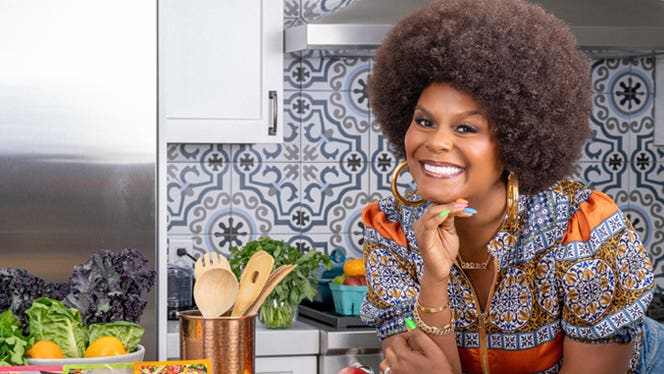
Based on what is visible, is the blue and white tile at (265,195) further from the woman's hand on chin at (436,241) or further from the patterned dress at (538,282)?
the woman's hand on chin at (436,241)

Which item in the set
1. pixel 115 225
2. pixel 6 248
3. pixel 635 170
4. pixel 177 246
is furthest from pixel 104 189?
pixel 635 170

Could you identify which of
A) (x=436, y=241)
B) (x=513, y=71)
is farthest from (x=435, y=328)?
(x=513, y=71)

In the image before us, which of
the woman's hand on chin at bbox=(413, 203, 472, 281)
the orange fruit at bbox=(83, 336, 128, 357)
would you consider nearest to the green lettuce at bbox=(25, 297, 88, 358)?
the orange fruit at bbox=(83, 336, 128, 357)

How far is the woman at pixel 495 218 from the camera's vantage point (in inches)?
59.7

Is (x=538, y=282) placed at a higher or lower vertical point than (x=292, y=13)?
lower

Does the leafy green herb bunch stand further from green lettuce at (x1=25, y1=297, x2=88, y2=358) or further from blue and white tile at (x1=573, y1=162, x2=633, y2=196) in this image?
green lettuce at (x1=25, y1=297, x2=88, y2=358)

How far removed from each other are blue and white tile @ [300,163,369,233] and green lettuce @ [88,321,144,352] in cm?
216

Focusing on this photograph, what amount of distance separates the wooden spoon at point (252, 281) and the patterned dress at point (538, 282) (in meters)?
0.43

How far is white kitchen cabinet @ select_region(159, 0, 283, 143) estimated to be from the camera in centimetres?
314

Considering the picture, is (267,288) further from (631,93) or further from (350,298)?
(631,93)

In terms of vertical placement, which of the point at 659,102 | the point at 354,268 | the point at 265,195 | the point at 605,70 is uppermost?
the point at 605,70

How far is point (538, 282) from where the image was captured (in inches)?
66.9

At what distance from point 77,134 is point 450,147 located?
0.64 meters

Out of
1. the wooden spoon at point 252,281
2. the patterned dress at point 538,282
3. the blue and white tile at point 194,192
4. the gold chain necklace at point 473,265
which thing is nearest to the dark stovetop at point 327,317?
the blue and white tile at point 194,192
